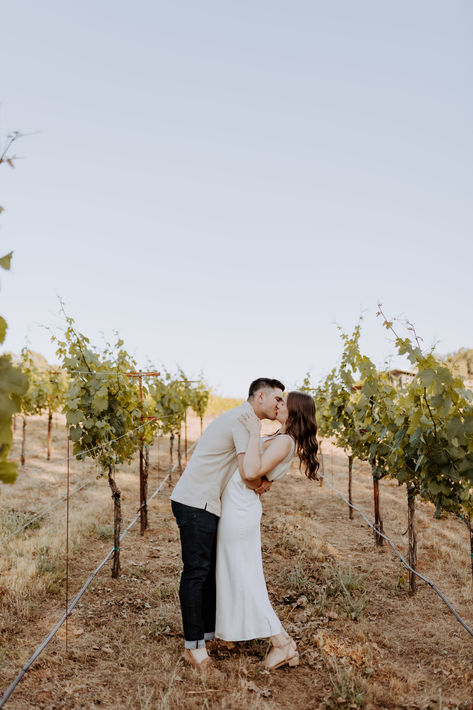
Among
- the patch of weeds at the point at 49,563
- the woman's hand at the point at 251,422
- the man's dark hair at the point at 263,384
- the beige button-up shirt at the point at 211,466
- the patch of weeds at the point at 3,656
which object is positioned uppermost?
the man's dark hair at the point at 263,384

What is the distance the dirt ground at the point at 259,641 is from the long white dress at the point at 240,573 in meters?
0.26

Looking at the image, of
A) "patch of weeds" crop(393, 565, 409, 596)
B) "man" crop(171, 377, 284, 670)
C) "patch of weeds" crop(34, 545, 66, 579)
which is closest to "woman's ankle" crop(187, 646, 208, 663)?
"man" crop(171, 377, 284, 670)

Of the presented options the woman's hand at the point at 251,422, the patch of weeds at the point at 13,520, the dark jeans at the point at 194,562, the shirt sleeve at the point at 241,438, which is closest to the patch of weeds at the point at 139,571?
the patch of weeds at the point at 13,520

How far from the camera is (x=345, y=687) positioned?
285 centimetres

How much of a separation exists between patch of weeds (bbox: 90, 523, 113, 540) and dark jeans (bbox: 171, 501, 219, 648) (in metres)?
3.66

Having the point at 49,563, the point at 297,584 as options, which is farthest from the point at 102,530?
the point at 297,584

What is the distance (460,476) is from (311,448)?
116cm

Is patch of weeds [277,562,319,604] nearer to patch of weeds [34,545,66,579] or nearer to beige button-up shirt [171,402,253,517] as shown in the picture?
beige button-up shirt [171,402,253,517]

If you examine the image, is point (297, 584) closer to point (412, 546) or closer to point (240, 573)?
point (412, 546)

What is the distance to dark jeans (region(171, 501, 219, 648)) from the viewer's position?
3.12 m

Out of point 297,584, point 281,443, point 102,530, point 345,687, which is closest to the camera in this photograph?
point 345,687

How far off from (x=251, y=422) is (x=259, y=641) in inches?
63.3

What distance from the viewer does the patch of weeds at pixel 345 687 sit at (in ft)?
9.05

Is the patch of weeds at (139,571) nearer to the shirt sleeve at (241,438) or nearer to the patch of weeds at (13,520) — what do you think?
the patch of weeds at (13,520)
